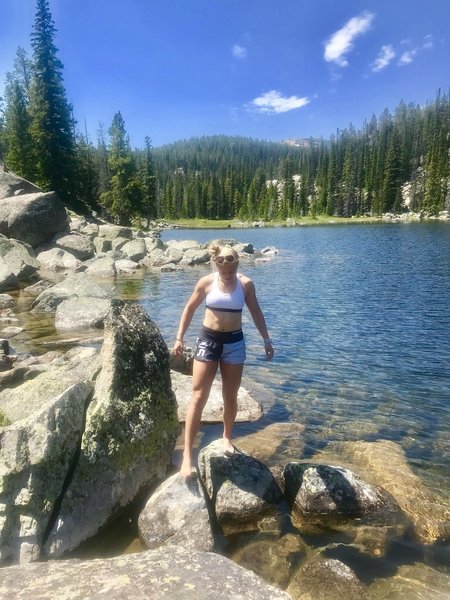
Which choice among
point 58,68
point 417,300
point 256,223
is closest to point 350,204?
point 256,223

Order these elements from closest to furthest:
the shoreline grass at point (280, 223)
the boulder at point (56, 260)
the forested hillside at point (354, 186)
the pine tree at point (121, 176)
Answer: the boulder at point (56, 260), the pine tree at point (121, 176), the shoreline grass at point (280, 223), the forested hillside at point (354, 186)

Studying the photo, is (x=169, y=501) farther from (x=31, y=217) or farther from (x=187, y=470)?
(x=31, y=217)

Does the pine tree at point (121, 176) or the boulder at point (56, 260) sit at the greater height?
the pine tree at point (121, 176)

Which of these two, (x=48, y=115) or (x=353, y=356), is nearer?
(x=353, y=356)

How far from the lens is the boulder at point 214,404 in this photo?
9445 mm

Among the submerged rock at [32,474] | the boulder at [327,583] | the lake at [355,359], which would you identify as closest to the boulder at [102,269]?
the lake at [355,359]

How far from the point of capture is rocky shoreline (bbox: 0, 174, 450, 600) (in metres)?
3.79

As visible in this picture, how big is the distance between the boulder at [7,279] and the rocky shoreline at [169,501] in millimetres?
18482

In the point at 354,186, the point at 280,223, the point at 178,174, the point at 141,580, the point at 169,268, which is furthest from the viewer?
the point at 178,174

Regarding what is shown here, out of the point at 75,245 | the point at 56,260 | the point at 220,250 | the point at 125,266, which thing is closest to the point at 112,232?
the point at 125,266

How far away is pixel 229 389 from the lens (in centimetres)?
654

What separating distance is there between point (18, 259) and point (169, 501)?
24.2m

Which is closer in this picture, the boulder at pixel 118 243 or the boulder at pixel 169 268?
the boulder at pixel 169 268

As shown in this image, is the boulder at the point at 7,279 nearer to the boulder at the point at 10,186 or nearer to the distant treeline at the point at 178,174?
the boulder at the point at 10,186
